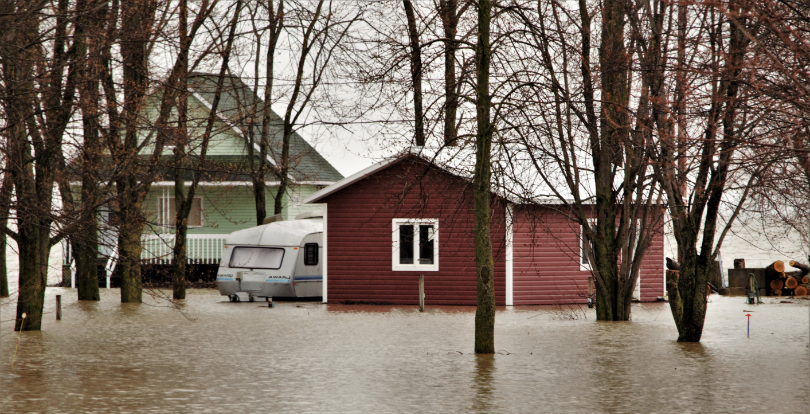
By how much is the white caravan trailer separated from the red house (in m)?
1.56

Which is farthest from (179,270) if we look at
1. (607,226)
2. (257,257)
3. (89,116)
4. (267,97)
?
(607,226)

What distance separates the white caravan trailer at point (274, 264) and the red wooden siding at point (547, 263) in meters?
6.57

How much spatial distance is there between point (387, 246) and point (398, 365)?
14.4 metres

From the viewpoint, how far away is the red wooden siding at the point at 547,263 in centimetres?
2864

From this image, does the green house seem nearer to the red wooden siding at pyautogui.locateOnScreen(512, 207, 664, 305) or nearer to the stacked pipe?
the red wooden siding at pyautogui.locateOnScreen(512, 207, 664, 305)

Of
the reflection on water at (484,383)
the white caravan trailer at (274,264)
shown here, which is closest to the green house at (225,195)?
the white caravan trailer at (274,264)

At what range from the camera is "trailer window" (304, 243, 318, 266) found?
31.1m

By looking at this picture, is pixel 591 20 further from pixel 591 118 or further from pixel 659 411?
pixel 659 411

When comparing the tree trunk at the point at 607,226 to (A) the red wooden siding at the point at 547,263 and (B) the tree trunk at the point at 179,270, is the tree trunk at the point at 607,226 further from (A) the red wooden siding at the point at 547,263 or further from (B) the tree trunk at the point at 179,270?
(B) the tree trunk at the point at 179,270

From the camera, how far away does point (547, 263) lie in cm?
2897

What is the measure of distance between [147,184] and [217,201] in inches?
518

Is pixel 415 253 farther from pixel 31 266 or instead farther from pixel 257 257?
pixel 31 266

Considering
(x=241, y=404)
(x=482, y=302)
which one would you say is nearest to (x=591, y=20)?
(x=482, y=302)

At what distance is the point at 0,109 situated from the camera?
1786cm
